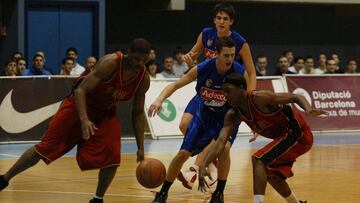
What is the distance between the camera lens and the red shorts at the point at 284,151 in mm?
8281

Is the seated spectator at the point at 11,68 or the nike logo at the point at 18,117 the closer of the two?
the nike logo at the point at 18,117

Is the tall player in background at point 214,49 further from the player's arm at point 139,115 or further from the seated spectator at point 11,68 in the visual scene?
the seated spectator at point 11,68

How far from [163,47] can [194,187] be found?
12552mm

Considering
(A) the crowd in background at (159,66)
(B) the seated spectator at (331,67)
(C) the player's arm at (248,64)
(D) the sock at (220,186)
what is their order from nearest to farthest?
1. (D) the sock at (220,186)
2. (C) the player's arm at (248,64)
3. (A) the crowd in background at (159,66)
4. (B) the seated spectator at (331,67)

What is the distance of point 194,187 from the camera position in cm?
1089

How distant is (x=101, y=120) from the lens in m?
8.60

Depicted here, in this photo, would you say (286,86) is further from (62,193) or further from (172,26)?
(62,193)

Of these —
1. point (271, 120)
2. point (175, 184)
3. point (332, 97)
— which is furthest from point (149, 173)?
point (332, 97)

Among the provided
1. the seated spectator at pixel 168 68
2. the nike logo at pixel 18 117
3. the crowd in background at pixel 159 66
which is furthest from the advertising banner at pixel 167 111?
the nike logo at pixel 18 117

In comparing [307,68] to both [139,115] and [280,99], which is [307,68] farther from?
[280,99]

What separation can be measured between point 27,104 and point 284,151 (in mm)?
8678

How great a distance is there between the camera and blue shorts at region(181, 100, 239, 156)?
9422 millimetres

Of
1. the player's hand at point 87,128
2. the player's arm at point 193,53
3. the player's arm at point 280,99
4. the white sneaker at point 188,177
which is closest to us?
the player's arm at point 280,99

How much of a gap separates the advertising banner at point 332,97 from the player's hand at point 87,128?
37.0 feet
